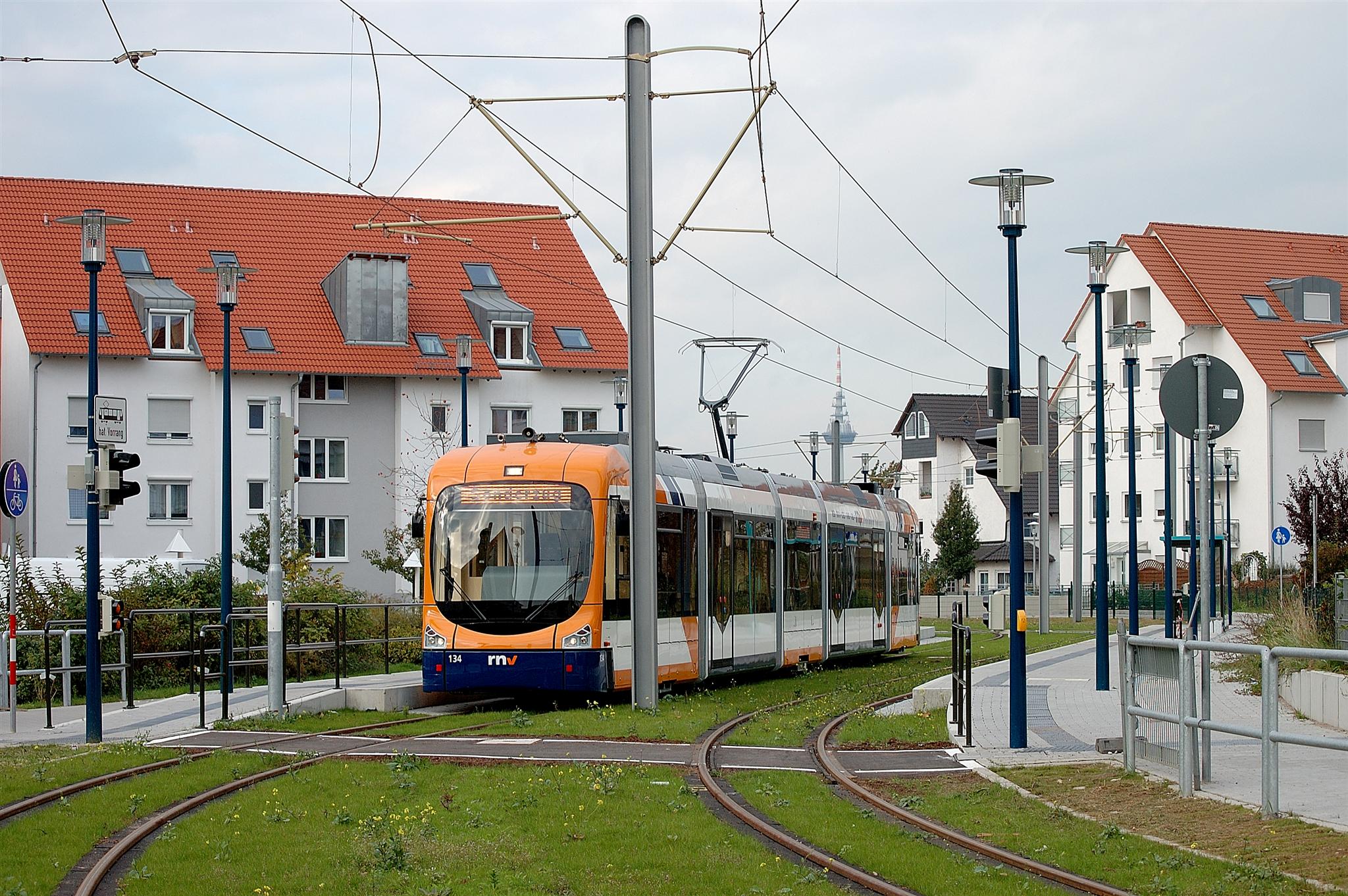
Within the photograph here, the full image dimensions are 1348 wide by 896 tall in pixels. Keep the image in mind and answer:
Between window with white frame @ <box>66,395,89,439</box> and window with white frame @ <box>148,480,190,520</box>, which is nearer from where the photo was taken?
window with white frame @ <box>66,395,89,439</box>

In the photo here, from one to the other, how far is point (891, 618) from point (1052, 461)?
141 feet

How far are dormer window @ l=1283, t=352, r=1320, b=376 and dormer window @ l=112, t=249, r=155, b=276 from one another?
4064cm

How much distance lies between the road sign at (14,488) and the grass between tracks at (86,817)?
5966 mm

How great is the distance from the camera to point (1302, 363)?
63.3 metres

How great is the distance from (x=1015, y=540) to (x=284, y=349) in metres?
40.7

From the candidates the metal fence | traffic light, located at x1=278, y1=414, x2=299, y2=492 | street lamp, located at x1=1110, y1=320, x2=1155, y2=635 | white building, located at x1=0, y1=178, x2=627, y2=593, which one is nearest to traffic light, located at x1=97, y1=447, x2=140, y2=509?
traffic light, located at x1=278, y1=414, x2=299, y2=492

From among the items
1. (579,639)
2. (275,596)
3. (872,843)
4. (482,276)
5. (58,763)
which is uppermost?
(482,276)

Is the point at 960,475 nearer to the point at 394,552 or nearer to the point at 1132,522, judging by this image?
the point at 394,552

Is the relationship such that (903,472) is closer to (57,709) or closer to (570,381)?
(570,381)

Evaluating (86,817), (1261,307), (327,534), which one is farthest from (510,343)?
(86,817)

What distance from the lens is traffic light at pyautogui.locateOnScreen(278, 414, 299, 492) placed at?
64.4 ft

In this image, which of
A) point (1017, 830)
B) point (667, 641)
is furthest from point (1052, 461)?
point (1017, 830)

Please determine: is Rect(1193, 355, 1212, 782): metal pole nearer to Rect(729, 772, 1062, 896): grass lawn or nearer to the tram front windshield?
Rect(729, 772, 1062, 896): grass lawn

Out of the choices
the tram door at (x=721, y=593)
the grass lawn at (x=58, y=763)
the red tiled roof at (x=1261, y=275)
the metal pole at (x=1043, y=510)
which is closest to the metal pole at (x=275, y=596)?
the grass lawn at (x=58, y=763)
